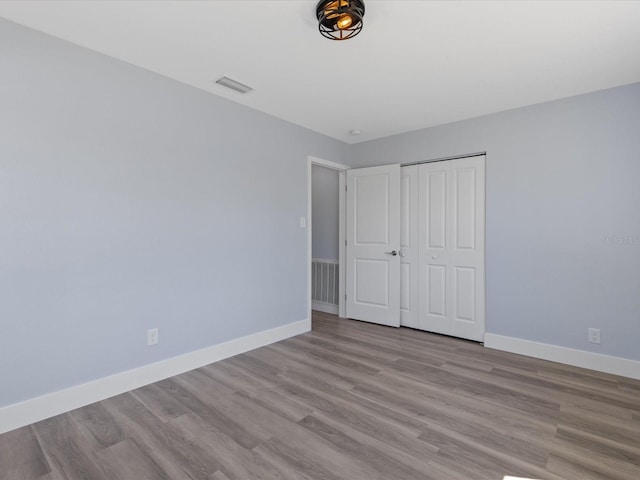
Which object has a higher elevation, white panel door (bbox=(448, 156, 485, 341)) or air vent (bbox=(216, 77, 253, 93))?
air vent (bbox=(216, 77, 253, 93))

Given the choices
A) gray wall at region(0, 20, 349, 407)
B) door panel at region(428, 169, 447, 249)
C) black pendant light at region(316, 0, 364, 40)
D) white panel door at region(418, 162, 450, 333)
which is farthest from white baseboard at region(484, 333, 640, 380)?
black pendant light at region(316, 0, 364, 40)

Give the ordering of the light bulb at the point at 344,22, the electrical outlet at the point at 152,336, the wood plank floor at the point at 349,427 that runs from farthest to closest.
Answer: the electrical outlet at the point at 152,336 → the light bulb at the point at 344,22 → the wood plank floor at the point at 349,427

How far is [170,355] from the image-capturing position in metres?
2.75

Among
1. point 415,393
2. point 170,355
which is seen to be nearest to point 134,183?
point 170,355

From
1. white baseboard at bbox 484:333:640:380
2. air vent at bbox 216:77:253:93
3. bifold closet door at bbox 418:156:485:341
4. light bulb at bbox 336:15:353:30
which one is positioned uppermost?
air vent at bbox 216:77:253:93

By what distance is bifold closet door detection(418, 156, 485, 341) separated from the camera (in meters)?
3.63

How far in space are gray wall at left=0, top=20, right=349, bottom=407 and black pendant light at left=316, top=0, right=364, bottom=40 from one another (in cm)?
151

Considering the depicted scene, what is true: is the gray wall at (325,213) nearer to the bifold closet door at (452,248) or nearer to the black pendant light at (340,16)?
the bifold closet door at (452,248)

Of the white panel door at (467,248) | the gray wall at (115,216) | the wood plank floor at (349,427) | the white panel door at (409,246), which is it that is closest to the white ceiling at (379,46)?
the gray wall at (115,216)

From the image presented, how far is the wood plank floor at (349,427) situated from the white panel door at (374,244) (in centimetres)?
131

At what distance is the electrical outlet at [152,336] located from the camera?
8.56 feet

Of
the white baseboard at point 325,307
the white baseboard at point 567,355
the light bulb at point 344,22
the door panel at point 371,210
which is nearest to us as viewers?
the light bulb at point 344,22

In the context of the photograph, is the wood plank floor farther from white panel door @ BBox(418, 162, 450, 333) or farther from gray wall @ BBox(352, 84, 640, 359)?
white panel door @ BBox(418, 162, 450, 333)

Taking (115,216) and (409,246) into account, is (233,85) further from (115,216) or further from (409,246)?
(409,246)
